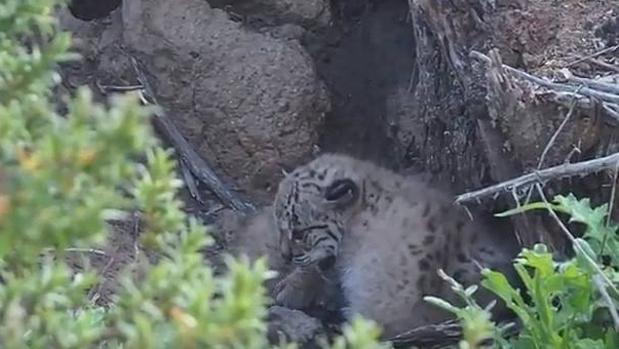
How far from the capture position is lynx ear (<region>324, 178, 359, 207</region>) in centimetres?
441

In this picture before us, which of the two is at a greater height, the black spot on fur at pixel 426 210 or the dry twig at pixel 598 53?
the dry twig at pixel 598 53

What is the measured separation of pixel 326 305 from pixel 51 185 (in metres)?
2.91

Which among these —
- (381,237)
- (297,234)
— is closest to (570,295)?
(381,237)

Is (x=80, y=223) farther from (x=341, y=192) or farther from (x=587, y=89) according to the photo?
(x=341, y=192)

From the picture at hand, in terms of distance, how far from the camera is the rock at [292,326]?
4.21 metres

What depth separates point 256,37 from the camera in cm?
536

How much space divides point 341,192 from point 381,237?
21 cm

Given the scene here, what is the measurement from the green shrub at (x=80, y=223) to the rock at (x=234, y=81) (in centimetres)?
337

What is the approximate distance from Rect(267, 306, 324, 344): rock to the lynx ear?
37cm

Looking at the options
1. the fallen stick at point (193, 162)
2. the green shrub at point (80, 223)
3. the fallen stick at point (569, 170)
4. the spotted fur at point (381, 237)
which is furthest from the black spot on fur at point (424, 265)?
the green shrub at point (80, 223)

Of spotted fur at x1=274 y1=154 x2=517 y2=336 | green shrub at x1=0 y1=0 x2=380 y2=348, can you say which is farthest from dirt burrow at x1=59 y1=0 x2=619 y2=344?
green shrub at x1=0 y1=0 x2=380 y2=348

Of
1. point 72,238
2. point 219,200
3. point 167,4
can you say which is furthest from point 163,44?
point 72,238

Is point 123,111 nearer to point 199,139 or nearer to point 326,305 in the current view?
point 326,305

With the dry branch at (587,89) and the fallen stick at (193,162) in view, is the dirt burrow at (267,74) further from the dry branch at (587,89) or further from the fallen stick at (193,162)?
the dry branch at (587,89)
